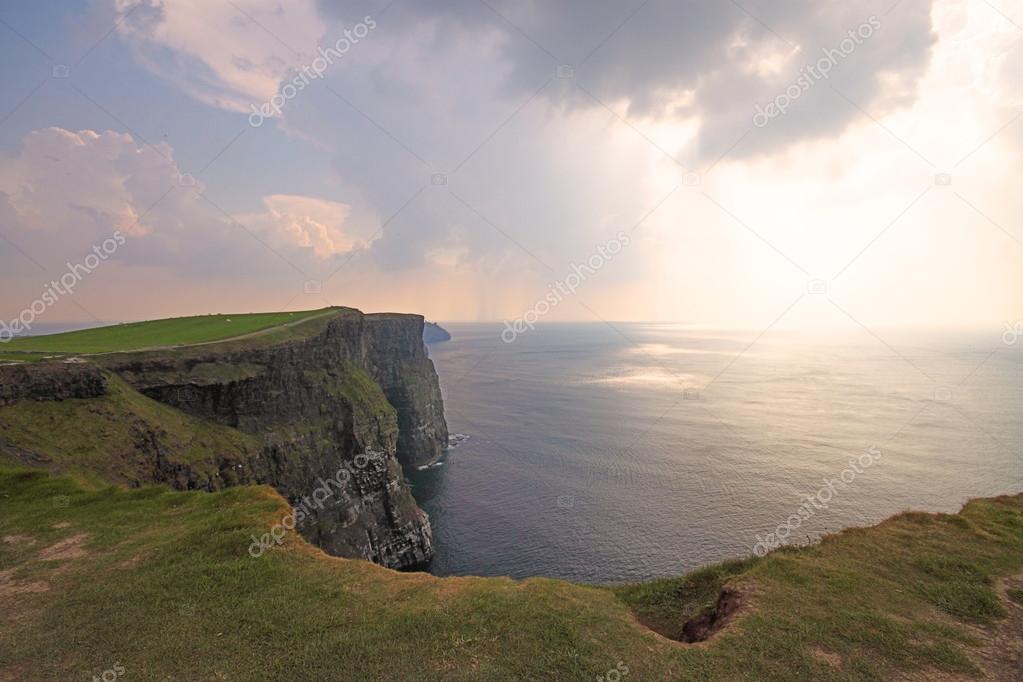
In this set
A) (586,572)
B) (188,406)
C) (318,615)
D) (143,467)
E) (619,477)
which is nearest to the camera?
(318,615)

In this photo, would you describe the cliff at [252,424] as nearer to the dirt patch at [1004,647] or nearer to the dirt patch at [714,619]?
the dirt patch at [714,619]

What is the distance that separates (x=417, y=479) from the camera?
8488 cm

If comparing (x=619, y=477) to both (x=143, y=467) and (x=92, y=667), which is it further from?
(x=92, y=667)

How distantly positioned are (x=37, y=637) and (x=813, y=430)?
12191 centimetres

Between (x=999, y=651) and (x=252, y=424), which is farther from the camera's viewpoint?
(x=252, y=424)

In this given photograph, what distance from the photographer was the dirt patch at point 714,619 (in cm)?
1448

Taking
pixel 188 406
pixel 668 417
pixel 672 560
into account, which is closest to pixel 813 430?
pixel 668 417

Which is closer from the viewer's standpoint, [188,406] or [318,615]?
[318,615]

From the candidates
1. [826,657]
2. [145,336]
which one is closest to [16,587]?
[826,657]

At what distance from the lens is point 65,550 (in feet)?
57.8
